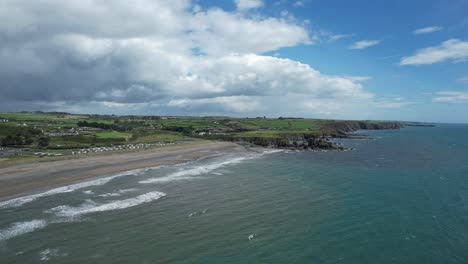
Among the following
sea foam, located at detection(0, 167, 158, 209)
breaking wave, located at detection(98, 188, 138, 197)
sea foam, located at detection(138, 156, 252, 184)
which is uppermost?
sea foam, located at detection(138, 156, 252, 184)

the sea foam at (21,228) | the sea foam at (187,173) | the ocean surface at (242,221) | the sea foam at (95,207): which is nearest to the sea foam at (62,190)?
the ocean surface at (242,221)

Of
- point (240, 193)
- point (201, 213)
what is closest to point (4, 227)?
point (201, 213)

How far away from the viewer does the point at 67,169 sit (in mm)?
48438

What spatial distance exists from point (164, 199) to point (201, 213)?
6.30 m

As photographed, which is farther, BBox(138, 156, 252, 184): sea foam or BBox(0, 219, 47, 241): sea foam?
BBox(138, 156, 252, 184): sea foam

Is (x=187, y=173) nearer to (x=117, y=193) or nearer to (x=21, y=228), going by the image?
(x=117, y=193)

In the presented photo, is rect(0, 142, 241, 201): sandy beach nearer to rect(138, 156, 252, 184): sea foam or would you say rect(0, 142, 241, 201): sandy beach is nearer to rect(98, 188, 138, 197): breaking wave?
rect(98, 188, 138, 197): breaking wave

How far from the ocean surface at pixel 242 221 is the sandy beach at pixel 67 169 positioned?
3833mm

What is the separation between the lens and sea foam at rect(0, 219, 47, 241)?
22062 mm

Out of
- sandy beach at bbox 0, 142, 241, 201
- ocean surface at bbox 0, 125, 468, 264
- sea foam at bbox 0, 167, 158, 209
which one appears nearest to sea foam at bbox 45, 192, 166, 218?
ocean surface at bbox 0, 125, 468, 264

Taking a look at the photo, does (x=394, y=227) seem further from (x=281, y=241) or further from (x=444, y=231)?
(x=281, y=241)

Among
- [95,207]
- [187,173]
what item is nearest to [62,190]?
[95,207]

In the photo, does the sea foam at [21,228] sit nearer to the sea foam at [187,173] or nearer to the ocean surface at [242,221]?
the ocean surface at [242,221]

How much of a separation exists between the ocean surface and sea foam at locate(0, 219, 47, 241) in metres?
0.08
